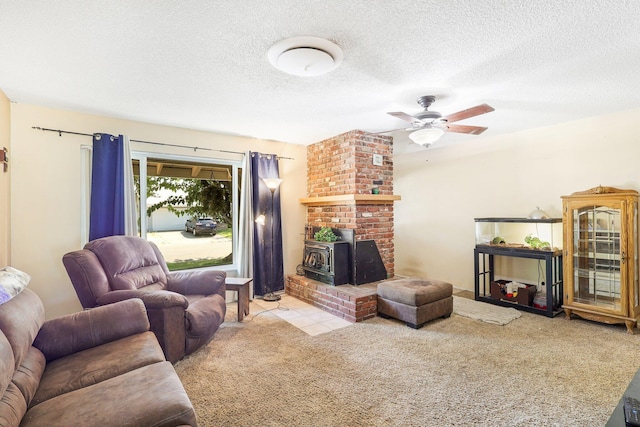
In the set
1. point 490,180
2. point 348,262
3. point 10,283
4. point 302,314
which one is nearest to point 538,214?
point 490,180

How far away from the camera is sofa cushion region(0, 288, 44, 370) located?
1493mm

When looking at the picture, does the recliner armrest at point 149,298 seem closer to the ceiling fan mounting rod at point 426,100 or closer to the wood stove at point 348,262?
the wood stove at point 348,262

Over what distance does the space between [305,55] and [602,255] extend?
12.2ft

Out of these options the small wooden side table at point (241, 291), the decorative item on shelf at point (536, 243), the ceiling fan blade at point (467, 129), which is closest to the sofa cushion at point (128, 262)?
the small wooden side table at point (241, 291)

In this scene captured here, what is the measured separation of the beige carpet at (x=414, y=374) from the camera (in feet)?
6.24

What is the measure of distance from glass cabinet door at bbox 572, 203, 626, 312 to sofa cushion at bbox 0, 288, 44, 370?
4729mm

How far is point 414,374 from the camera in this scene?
2.37 m

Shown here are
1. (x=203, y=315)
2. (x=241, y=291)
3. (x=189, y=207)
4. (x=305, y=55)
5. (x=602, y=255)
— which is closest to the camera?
(x=305, y=55)

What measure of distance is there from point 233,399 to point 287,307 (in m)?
2.01

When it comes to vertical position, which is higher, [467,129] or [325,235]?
[467,129]

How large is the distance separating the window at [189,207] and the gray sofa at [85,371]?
212cm

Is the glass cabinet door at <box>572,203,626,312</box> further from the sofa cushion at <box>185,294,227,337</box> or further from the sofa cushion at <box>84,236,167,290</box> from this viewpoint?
the sofa cushion at <box>84,236,167,290</box>

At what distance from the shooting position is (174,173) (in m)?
4.24

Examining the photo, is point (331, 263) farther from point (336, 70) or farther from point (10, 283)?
point (10, 283)
